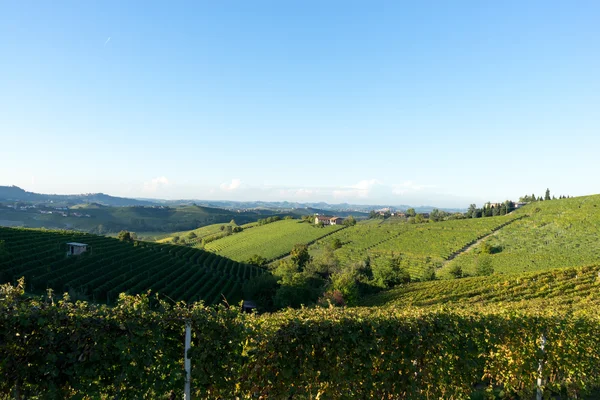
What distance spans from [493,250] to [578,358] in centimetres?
6880

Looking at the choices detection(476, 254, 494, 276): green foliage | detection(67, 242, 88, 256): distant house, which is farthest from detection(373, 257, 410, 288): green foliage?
detection(67, 242, 88, 256): distant house

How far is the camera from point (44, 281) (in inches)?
1361

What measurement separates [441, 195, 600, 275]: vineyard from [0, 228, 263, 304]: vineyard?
4504 cm

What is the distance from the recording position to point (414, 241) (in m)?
80.9

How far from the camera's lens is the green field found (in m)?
92.2

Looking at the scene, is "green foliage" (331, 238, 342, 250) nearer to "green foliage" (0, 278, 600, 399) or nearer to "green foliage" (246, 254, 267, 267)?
"green foliage" (246, 254, 267, 267)

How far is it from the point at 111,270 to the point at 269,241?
2444 inches

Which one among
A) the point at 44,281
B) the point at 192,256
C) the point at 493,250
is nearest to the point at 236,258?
the point at 192,256

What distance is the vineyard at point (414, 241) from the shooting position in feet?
225

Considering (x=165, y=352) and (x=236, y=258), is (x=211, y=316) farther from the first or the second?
(x=236, y=258)

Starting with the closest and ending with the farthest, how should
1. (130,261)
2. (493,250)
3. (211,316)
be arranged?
1. (211,316)
2. (130,261)
3. (493,250)

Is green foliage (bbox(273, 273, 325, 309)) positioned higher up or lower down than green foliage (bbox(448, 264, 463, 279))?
lower down

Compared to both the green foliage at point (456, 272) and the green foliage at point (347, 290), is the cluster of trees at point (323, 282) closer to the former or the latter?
the green foliage at point (347, 290)

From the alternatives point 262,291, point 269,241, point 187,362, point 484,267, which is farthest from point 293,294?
point 269,241
